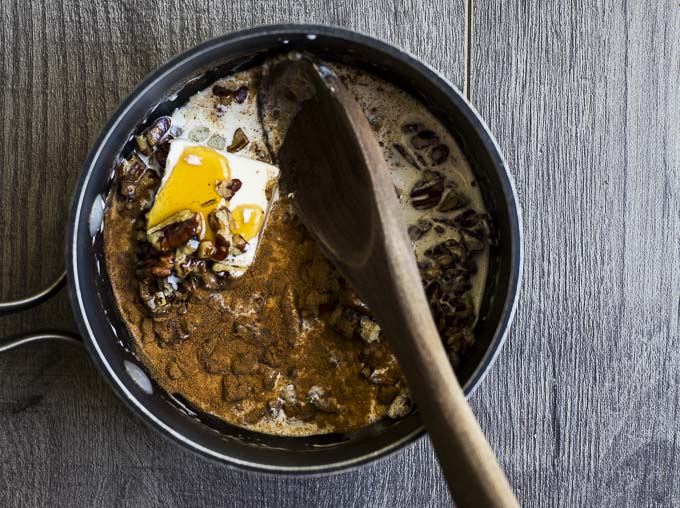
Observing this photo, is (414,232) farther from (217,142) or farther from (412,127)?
(217,142)

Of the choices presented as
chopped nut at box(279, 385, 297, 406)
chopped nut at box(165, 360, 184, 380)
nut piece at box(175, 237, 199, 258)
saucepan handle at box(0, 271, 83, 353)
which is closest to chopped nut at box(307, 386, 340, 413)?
chopped nut at box(279, 385, 297, 406)

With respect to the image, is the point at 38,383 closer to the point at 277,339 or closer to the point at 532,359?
the point at 277,339

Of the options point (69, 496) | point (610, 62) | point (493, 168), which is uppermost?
point (610, 62)

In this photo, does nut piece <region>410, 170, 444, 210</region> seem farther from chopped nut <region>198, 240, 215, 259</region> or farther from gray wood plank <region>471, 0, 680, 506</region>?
chopped nut <region>198, 240, 215, 259</region>


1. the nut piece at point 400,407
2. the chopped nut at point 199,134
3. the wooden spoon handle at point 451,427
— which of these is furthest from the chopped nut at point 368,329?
the chopped nut at point 199,134

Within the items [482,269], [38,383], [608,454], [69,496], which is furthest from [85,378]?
[608,454]

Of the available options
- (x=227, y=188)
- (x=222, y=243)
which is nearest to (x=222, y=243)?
(x=222, y=243)

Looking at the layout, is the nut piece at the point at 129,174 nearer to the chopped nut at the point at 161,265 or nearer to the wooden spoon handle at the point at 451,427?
the chopped nut at the point at 161,265
